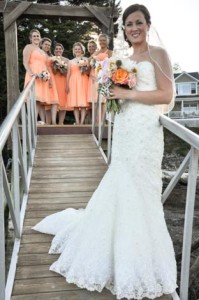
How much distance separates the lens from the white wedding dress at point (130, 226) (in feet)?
8.27

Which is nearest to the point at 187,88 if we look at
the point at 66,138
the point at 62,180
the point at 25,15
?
the point at 25,15

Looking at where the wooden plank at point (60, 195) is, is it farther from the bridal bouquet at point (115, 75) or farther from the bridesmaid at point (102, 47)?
the bridesmaid at point (102, 47)

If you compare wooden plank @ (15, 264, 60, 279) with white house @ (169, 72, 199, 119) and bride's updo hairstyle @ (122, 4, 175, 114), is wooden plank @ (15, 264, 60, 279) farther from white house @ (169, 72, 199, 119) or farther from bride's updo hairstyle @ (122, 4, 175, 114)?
white house @ (169, 72, 199, 119)

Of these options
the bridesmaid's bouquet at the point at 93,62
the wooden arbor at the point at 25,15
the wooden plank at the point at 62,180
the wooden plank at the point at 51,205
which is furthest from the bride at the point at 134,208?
the wooden arbor at the point at 25,15

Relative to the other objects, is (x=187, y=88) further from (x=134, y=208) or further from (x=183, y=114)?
(x=134, y=208)

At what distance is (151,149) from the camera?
107 inches

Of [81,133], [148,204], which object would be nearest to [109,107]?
[148,204]

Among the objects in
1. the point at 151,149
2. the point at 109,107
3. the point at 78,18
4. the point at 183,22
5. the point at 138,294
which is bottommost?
the point at 138,294

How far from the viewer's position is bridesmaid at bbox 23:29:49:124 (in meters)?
6.75

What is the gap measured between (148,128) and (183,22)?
110cm

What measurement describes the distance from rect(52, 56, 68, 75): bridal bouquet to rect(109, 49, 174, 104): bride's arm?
463cm

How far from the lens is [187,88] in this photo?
40469mm

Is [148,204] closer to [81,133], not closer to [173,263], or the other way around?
[173,263]

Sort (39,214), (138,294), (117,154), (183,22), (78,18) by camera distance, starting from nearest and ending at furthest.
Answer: (138,294)
(117,154)
(183,22)
(39,214)
(78,18)
